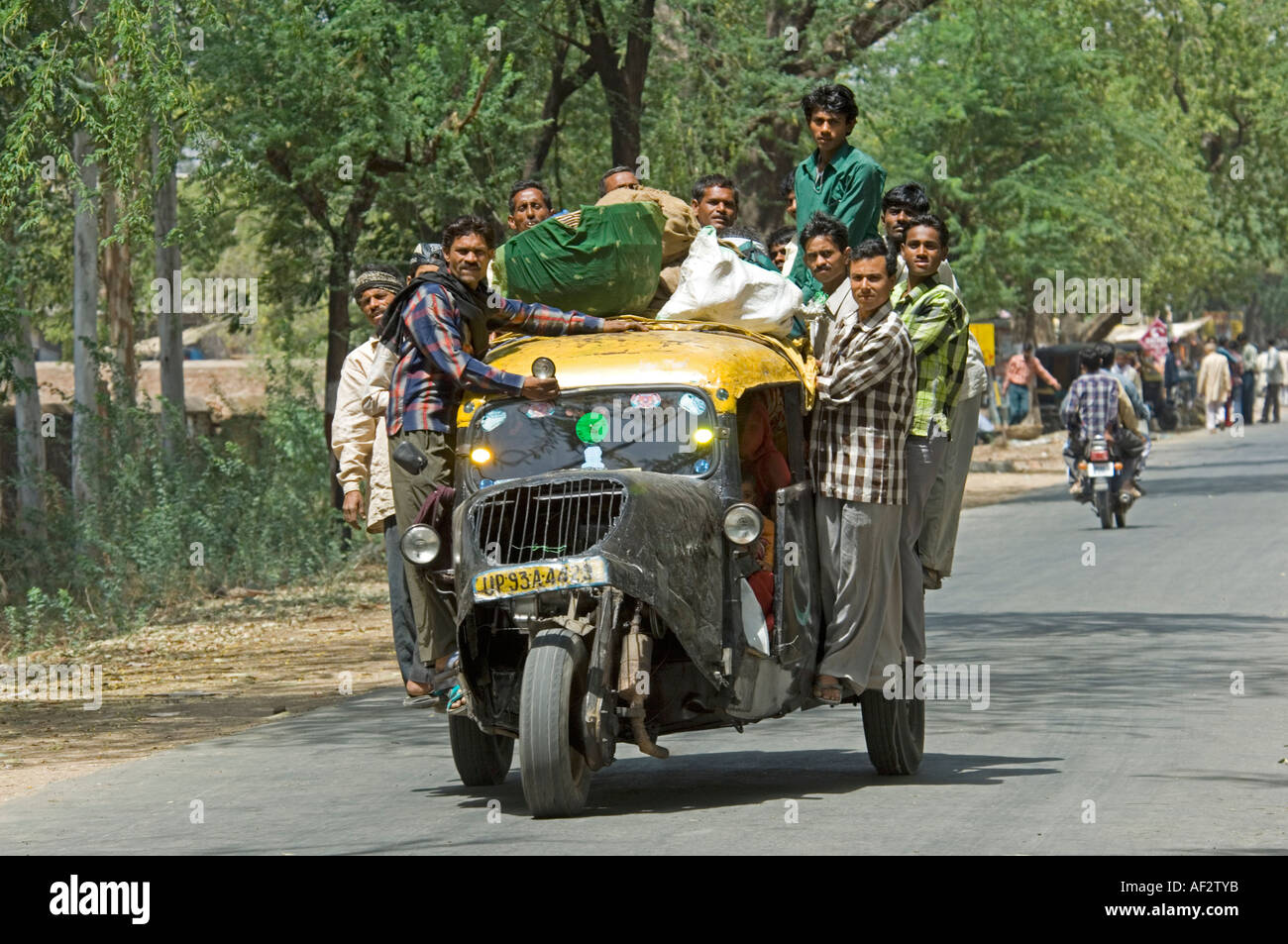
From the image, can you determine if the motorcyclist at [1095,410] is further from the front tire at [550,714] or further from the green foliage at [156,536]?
the front tire at [550,714]

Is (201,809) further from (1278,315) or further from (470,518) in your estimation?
(1278,315)

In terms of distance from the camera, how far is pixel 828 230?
9367 millimetres

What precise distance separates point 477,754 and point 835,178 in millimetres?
3196

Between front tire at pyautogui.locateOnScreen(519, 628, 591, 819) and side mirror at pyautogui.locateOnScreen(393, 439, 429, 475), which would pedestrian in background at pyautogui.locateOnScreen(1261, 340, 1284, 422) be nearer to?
side mirror at pyautogui.locateOnScreen(393, 439, 429, 475)

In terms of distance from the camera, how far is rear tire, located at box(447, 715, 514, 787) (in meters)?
9.26

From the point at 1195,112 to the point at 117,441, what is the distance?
4517 cm

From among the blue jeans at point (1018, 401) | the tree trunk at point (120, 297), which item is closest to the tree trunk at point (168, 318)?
the tree trunk at point (120, 297)

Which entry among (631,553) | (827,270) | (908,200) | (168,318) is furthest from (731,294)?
(168,318)

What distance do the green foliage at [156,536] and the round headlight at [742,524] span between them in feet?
36.3

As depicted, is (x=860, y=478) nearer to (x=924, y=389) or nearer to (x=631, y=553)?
(x=924, y=389)

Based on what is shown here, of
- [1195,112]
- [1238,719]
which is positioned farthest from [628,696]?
[1195,112]

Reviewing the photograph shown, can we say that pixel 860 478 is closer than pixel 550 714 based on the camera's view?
No

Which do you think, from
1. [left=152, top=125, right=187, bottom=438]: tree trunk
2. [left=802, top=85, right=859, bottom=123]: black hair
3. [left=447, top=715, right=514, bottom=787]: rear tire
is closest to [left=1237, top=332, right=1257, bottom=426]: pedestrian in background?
[left=152, top=125, right=187, bottom=438]: tree trunk

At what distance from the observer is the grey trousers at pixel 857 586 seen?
8883 millimetres
